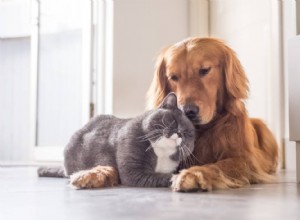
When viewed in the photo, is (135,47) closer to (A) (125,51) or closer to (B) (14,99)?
(A) (125,51)

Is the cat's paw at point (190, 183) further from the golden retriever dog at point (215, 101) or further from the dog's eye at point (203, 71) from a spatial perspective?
the dog's eye at point (203, 71)

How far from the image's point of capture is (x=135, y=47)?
2404 mm

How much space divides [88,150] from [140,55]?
106 cm

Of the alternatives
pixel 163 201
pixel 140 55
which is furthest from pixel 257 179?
pixel 140 55

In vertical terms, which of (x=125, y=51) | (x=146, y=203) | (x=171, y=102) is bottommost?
(x=146, y=203)

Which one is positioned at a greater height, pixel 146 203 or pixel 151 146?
pixel 151 146

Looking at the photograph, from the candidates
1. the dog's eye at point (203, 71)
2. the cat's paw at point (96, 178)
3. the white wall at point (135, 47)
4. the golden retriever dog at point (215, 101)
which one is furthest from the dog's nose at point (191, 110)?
the white wall at point (135, 47)

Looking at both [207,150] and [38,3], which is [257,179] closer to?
[207,150]

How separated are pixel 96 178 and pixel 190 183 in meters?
0.26

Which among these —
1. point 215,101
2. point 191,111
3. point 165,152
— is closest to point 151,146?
point 165,152

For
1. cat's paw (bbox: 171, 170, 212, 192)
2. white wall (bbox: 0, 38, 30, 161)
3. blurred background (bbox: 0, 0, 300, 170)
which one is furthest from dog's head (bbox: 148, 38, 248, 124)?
white wall (bbox: 0, 38, 30, 161)

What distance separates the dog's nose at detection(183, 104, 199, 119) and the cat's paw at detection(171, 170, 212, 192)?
0.18m

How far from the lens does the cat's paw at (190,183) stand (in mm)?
1202

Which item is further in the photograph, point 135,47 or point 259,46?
point 135,47
